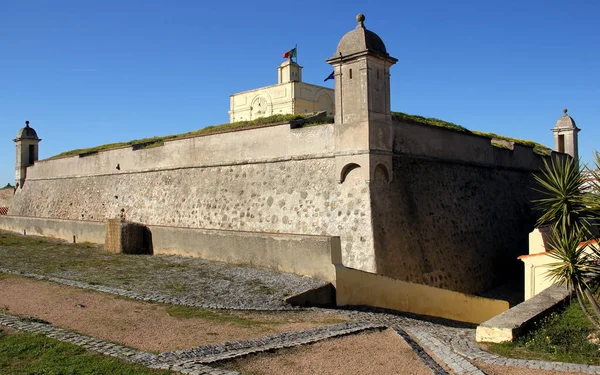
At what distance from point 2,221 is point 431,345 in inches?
875

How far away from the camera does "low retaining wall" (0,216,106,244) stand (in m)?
16.8

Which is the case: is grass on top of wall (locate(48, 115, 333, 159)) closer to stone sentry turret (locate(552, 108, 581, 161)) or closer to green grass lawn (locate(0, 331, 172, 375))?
green grass lawn (locate(0, 331, 172, 375))

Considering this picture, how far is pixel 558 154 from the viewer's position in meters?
24.6

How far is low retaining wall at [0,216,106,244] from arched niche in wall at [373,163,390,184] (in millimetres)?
8714

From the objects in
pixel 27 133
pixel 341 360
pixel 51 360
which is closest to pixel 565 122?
pixel 341 360

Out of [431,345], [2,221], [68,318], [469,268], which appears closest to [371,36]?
[469,268]

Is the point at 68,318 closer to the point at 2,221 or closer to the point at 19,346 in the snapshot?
the point at 19,346

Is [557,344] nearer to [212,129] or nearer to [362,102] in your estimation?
[362,102]

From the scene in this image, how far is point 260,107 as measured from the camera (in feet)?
123

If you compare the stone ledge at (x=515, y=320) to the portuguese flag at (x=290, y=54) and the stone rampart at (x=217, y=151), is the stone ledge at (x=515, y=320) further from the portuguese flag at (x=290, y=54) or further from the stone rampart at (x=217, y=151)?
the portuguese flag at (x=290, y=54)

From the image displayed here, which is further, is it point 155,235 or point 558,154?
point 558,154

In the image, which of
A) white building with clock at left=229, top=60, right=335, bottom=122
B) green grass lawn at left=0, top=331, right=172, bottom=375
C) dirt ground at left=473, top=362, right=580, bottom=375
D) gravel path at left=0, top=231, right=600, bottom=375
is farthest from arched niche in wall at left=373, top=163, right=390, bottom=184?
white building with clock at left=229, top=60, right=335, bottom=122

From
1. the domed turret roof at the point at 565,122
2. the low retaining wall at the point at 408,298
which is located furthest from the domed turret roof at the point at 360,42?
the domed turret roof at the point at 565,122

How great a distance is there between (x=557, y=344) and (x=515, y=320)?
2.26 feet
